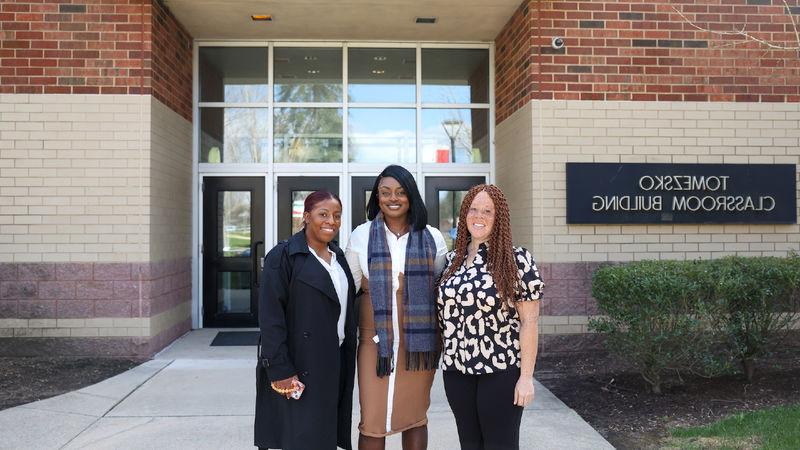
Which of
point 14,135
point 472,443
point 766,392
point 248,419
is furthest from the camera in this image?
point 14,135

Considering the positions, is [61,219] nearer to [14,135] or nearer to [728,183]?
[14,135]

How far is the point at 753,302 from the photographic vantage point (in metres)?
5.29

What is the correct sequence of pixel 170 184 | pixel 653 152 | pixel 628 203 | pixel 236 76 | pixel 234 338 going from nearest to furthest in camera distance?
1. pixel 628 203
2. pixel 653 152
3. pixel 170 184
4. pixel 234 338
5. pixel 236 76

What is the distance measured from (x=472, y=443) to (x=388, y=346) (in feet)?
1.96

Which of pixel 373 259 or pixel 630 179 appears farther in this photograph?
pixel 630 179

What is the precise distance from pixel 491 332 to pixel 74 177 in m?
5.58

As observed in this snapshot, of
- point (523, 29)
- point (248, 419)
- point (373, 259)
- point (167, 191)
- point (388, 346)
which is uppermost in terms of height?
point (523, 29)

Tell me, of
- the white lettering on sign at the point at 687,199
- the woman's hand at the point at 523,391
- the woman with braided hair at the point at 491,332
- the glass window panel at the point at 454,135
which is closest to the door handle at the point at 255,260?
the glass window panel at the point at 454,135

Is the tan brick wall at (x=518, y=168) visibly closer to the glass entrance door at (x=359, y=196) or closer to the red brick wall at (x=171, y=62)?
the glass entrance door at (x=359, y=196)

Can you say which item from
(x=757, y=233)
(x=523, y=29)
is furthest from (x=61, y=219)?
(x=757, y=233)

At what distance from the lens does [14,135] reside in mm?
6832

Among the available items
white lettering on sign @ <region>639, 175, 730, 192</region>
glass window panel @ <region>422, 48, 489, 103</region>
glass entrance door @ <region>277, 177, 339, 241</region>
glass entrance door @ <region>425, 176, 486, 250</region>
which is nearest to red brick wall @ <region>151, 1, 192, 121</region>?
glass entrance door @ <region>277, 177, 339, 241</region>

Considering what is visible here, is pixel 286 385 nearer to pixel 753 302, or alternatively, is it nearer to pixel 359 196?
pixel 753 302

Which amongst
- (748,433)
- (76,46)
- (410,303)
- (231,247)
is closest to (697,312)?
(748,433)
